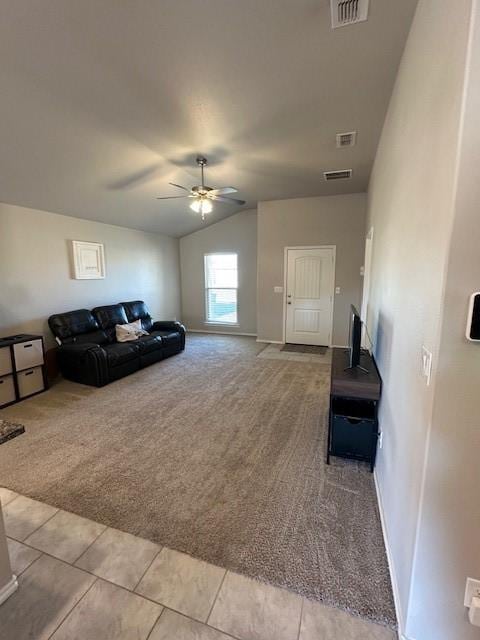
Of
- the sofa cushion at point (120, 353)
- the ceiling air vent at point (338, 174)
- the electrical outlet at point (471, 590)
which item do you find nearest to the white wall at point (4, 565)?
the electrical outlet at point (471, 590)

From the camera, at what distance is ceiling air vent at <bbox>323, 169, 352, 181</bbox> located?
4.30m

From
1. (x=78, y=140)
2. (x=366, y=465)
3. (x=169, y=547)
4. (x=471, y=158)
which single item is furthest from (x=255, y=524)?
(x=78, y=140)

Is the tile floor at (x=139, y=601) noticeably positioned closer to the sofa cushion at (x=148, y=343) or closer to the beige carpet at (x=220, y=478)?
the beige carpet at (x=220, y=478)

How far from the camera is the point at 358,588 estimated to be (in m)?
1.44

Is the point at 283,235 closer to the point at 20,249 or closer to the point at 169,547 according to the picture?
the point at 20,249

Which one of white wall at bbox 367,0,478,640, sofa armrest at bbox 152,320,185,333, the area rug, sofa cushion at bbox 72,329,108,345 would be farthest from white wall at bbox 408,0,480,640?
sofa armrest at bbox 152,320,185,333

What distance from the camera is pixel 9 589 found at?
1.41m

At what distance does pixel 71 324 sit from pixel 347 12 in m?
4.51

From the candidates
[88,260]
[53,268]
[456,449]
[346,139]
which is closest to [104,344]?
[53,268]

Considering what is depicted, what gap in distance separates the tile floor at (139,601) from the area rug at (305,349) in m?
→ 4.28

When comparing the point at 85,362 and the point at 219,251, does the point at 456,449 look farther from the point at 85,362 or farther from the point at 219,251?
the point at 219,251

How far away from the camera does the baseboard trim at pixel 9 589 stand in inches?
54.5

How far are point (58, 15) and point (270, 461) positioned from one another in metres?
3.27

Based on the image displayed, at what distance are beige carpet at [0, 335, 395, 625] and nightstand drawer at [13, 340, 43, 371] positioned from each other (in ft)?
1.41
